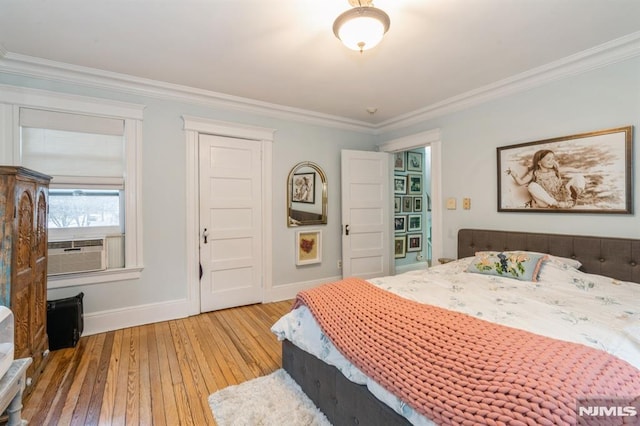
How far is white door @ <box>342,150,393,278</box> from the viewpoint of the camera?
13.5 ft

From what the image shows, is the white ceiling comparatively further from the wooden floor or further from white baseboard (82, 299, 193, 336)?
the wooden floor

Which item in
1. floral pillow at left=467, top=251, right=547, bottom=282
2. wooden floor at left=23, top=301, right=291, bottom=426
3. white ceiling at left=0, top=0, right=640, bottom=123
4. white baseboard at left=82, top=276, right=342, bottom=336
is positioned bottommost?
wooden floor at left=23, top=301, right=291, bottom=426

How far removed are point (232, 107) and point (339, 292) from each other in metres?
2.58

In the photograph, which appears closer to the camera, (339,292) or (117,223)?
(339,292)

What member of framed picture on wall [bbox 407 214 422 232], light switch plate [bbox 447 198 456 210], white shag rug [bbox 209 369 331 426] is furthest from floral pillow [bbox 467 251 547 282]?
framed picture on wall [bbox 407 214 422 232]

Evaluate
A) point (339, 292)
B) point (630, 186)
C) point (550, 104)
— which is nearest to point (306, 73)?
point (339, 292)

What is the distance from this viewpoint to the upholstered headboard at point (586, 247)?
216 centimetres

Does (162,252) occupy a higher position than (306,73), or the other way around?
(306,73)

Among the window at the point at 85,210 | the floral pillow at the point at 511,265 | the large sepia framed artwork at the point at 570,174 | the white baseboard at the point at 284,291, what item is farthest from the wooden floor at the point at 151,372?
the large sepia framed artwork at the point at 570,174

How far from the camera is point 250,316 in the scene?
3236mm

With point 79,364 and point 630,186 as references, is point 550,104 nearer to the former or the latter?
point 630,186

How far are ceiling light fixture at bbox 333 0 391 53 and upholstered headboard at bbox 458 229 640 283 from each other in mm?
2260

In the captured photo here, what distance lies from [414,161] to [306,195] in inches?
96.1

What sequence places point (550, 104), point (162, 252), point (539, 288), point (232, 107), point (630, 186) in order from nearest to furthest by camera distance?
point (539, 288) → point (630, 186) → point (550, 104) → point (162, 252) → point (232, 107)
